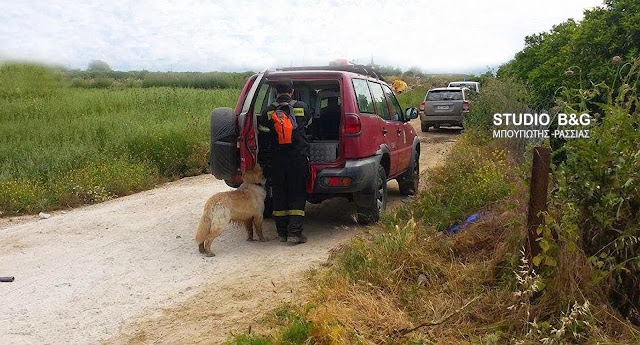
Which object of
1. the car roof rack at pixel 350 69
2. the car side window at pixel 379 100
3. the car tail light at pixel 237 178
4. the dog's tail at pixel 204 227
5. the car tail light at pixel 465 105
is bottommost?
the dog's tail at pixel 204 227

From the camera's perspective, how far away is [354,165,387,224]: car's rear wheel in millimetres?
6746

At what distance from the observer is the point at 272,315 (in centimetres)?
414

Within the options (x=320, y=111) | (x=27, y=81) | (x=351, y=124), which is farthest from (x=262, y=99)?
(x=27, y=81)

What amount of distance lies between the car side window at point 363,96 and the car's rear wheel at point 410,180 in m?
2.04

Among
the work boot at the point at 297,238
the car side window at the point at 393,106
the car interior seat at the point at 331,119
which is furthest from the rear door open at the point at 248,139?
the car side window at the point at 393,106

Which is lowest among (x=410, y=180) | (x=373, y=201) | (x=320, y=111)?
(x=410, y=180)

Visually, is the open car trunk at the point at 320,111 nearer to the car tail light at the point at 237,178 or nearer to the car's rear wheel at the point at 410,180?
the car tail light at the point at 237,178

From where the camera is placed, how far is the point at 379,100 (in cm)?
777

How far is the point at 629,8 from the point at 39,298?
9.65 metres

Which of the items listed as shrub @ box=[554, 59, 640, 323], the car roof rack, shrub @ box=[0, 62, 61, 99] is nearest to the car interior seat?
the car roof rack

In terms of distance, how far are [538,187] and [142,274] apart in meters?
3.76

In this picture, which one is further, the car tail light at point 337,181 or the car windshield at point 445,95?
the car windshield at point 445,95

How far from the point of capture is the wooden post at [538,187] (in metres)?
3.87

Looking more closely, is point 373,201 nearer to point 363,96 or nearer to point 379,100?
point 363,96
